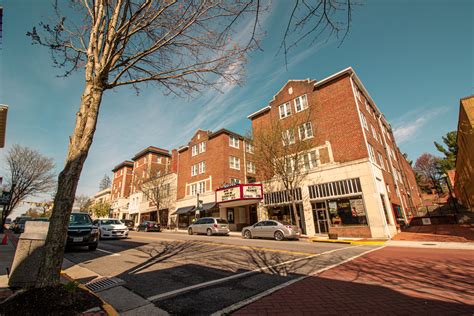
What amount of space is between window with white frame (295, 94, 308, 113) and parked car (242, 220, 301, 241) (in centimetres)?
1280

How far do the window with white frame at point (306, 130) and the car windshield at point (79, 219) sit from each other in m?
18.7

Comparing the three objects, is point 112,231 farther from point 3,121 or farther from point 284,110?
point 284,110

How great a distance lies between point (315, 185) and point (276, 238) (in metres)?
6.95

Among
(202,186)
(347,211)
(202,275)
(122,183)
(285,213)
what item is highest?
(122,183)

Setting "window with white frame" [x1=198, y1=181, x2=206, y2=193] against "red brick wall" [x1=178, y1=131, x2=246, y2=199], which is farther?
"window with white frame" [x1=198, y1=181, x2=206, y2=193]

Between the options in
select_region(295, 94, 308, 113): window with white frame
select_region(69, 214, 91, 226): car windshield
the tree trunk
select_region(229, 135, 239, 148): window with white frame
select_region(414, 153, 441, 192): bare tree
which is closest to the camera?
the tree trunk

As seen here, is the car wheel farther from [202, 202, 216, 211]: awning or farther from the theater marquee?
[202, 202, 216, 211]: awning

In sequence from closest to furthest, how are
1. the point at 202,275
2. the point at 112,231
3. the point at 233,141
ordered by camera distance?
1. the point at 202,275
2. the point at 112,231
3. the point at 233,141

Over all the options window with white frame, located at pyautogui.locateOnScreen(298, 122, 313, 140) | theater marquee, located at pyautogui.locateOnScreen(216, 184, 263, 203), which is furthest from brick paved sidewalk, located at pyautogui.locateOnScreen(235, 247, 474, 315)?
theater marquee, located at pyautogui.locateOnScreen(216, 184, 263, 203)

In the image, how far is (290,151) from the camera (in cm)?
2136

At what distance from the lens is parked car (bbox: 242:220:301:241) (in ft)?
53.2

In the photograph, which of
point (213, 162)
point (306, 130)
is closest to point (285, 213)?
point (306, 130)

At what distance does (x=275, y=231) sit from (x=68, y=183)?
14881 mm

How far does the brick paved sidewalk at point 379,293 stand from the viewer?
12.8 ft
